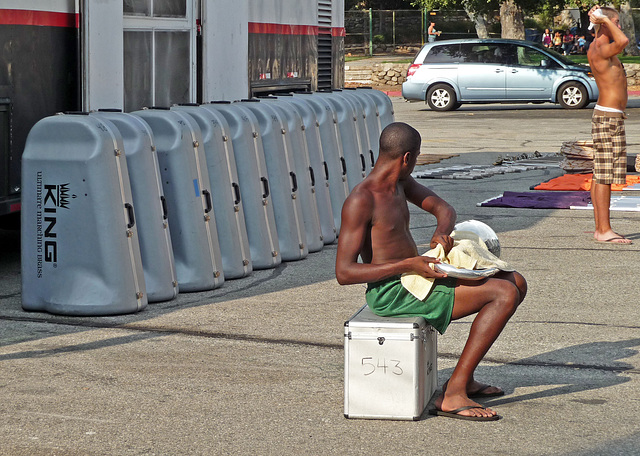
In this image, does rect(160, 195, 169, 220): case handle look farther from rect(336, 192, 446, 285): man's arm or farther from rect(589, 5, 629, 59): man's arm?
rect(589, 5, 629, 59): man's arm

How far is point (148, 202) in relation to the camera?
6992mm

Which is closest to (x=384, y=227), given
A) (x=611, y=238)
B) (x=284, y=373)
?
(x=284, y=373)

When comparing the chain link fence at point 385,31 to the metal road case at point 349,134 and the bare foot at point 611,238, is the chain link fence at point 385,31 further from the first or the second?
the bare foot at point 611,238

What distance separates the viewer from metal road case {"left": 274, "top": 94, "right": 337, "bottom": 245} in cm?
912

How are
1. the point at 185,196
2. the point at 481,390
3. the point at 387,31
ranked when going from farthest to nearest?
1. the point at 387,31
2. the point at 185,196
3. the point at 481,390

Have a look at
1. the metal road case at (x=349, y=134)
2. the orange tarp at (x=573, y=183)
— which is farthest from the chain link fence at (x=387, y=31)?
the metal road case at (x=349, y=134)

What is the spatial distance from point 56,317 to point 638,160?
976 centimetres

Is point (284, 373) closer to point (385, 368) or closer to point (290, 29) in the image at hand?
point (385, 368)

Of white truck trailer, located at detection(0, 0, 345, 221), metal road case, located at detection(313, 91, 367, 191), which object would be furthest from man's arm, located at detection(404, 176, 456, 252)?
metal road case, located at detection(313, 91, 367, 191)

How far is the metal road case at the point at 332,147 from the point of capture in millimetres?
9445

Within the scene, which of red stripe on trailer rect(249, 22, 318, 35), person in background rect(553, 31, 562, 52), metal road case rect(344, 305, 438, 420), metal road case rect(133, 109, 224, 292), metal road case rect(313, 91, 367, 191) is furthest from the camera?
person in background rect(553, 31, 562, 52)

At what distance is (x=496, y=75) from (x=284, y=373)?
2130 cm

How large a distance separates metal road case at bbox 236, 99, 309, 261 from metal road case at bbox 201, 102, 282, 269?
16 centimetres

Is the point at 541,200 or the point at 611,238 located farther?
the point at 541,200
